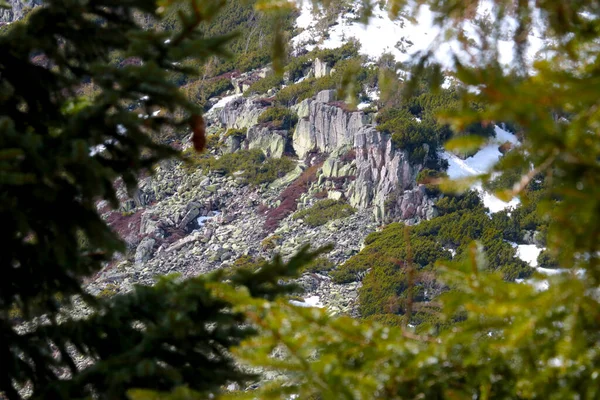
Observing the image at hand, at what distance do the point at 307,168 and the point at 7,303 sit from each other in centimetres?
3503

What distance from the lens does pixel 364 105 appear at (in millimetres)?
36031

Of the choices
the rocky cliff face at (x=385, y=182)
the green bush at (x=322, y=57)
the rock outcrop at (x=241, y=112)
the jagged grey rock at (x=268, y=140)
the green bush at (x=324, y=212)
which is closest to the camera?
the rocky cliff face at (x=385, y=182)

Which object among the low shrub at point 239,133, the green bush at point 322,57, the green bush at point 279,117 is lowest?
the low shrub at point 239,133

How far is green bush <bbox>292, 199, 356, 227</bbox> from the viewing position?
3247 centimetres

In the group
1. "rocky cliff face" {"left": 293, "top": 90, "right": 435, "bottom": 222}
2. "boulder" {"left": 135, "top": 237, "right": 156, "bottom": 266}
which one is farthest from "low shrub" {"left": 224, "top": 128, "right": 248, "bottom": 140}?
"boulder" {"left": 135, "top": 237, "right": 156, "bottom": 266}

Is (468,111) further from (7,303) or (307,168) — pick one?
(307,168)

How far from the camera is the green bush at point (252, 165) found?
38.2 metres

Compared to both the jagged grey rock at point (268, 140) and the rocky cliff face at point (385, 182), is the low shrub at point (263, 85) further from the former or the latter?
the rocky cliff face at point (385, 182)

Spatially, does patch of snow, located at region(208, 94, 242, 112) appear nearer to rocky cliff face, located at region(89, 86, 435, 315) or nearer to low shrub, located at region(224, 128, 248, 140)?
rocky cliff face, located at region(89, 86, 435, 315)

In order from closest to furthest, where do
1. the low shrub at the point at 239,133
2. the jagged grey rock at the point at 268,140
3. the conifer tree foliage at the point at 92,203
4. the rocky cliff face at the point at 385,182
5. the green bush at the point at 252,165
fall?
the conifer tree foliage at the point at 92,203 < the rocky cliff face at the point at 385,182 < the green bush at the point at 252,165 < the jagged grey rock at the point at 268,140 < the low shrub at the point at 239,133

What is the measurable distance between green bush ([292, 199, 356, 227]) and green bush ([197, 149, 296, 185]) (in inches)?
197

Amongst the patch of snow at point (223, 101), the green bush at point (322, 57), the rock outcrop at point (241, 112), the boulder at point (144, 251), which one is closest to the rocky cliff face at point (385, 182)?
the green bush at point (322, 57)

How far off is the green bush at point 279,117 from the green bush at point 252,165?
6.28 ft

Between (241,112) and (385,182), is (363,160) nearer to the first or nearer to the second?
(385,182)
